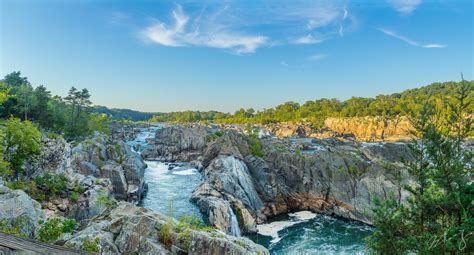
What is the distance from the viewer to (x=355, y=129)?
12219 centimetres

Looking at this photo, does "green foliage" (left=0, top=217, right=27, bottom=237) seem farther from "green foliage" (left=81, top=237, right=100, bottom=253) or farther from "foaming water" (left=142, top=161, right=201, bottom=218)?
"foaming water" (left=142, top=161, right=201, bottom=218)

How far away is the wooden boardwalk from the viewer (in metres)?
2.19

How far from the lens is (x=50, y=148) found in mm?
20422

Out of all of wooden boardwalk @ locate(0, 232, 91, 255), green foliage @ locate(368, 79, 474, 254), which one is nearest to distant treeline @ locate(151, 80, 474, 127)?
green foliage @ locate(368, 79, 474, 254)

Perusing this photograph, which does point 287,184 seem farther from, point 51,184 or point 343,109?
point 343,109

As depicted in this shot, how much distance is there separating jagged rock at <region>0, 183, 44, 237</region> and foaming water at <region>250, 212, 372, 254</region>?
15634 mm

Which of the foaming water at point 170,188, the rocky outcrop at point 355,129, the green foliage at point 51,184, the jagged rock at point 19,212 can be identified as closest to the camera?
the jagged rock at point 19,212

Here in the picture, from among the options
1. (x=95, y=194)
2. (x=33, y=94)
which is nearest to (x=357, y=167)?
(x=95, y=194)

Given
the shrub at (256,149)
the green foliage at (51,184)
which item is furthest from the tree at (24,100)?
the shrub at (256,149)

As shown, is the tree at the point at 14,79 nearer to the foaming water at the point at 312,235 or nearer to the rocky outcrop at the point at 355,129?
the foaming water at the point at 312,235

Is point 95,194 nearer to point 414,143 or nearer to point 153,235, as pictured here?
point 153,235

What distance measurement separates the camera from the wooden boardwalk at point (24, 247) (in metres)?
2.19

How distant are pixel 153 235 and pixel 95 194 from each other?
1310 cm

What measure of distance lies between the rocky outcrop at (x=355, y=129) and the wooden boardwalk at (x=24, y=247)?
116m
